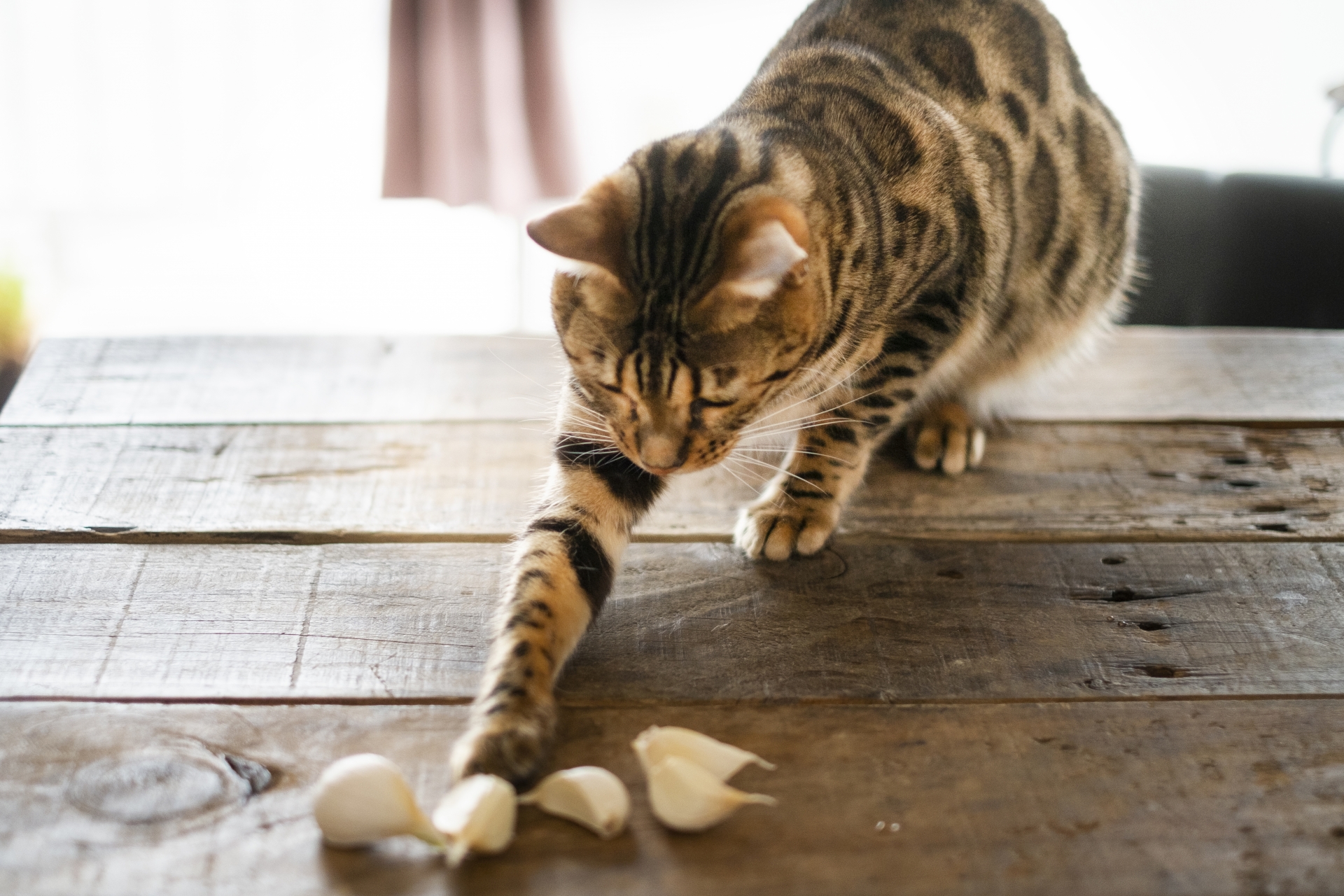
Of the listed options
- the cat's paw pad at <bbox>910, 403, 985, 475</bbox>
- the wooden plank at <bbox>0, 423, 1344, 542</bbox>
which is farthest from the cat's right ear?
the cat's paw pad at <bbox>910, 403, 985, 475</bbox>

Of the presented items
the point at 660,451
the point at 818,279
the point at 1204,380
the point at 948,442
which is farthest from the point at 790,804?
the point at 1204,380

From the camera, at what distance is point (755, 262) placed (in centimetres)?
94

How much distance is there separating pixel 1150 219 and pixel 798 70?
2.69 feet

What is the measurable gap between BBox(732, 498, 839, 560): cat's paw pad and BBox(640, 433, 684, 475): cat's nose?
13 cm

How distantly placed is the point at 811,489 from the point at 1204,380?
2.19 feet

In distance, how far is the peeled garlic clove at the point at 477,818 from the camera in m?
0.75

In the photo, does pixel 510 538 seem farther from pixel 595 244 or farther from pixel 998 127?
pixel 998 127

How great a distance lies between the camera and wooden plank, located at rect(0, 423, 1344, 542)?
1.16 metres

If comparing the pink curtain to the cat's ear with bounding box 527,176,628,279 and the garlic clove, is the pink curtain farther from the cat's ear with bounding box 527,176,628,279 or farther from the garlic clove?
the garlic clove

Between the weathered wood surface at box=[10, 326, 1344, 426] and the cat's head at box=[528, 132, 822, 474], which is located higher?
the cat's head at box=[528, 132, 822, 474]

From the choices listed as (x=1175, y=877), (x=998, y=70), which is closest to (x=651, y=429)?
(x=1175, y=877)

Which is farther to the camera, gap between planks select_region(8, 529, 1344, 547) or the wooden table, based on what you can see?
gap between planks select_region(8, 529, 1344, 547)

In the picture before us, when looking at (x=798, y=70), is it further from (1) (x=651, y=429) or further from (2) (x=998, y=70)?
(1) (x=651, y=429)

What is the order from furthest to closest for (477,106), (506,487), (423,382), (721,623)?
(477,106) → (423,382) → (506,487) → (721,623)
